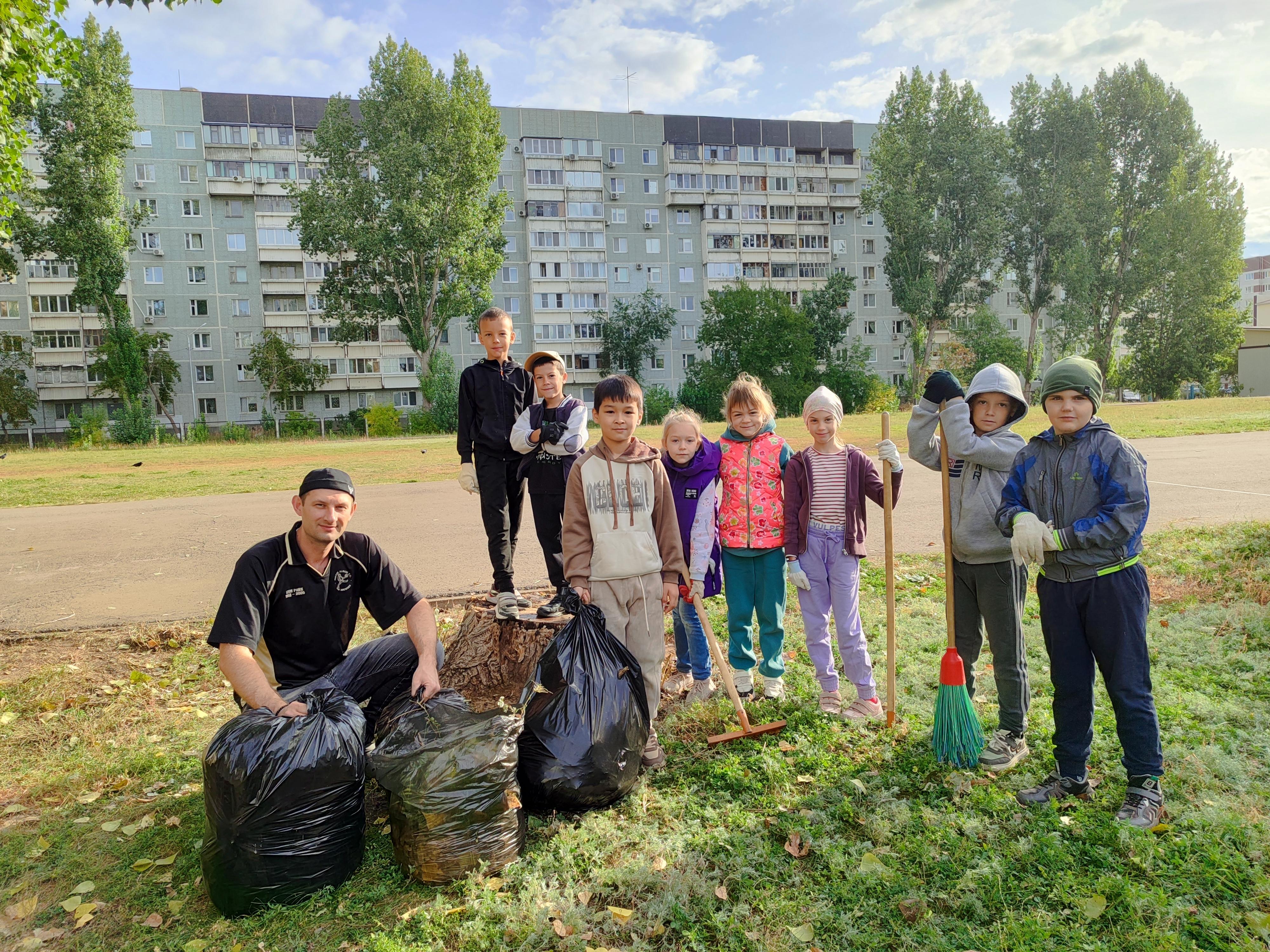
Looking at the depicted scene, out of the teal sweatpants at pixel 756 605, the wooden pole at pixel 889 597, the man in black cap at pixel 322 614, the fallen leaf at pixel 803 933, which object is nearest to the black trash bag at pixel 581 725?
the man in black cap at pixel 322 614

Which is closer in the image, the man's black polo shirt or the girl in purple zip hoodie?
the man's black polo shirt

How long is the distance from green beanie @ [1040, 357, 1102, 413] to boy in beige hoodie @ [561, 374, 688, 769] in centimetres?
176

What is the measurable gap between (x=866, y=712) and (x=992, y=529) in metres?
1.24

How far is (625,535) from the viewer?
3805 millimetres

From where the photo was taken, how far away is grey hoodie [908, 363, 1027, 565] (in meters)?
3.58

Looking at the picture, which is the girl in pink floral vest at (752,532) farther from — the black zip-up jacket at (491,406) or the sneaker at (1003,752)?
the black zip-up jacket at (491,406)

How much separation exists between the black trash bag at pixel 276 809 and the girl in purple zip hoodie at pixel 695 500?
188cm

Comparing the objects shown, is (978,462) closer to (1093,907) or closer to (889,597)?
(889,597)

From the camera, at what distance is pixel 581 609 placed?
3.54 metres

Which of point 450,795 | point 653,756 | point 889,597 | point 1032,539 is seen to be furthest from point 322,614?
point 1032,539

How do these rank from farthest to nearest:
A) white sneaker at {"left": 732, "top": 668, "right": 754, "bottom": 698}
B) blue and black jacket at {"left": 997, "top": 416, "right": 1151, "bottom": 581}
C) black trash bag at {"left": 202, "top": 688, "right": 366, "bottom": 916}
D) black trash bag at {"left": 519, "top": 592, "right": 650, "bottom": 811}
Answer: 1. white sneaker at {"left": 732, "top": 668, "right": 754, "bottom": 698}
2. black trash bag at {"left": 519, "top": 592, "right": 650, "bottom": 811}
3. blue and black jacket at {"left": 997, "top": 416, "right": 1151, "bottom": 581}
4. black trash bag at {"left": 202, "top": 688, "right": 366, "bottom": 916}

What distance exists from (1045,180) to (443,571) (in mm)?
42351

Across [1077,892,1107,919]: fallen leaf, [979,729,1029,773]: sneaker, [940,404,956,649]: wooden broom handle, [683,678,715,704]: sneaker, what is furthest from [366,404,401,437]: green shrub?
[1077,892,1107,919]: fallen leaf

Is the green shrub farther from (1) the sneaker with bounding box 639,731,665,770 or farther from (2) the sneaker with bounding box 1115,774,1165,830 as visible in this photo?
(2) the sneaker with bounding box 1115,774,1165,830
